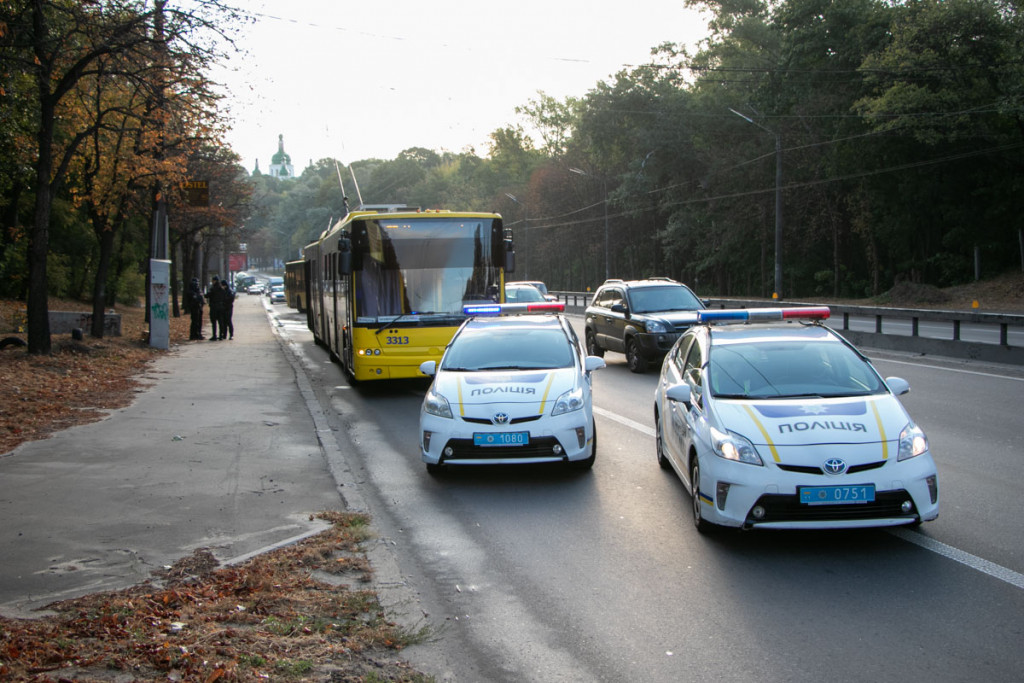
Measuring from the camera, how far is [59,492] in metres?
8.17

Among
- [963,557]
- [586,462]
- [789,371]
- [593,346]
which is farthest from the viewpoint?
[593,346]

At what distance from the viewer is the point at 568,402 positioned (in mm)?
9086

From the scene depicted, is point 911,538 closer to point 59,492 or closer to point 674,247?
point 59,492

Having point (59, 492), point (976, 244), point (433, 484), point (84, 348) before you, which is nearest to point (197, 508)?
point (59, 492)

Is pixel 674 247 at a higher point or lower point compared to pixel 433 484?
higher

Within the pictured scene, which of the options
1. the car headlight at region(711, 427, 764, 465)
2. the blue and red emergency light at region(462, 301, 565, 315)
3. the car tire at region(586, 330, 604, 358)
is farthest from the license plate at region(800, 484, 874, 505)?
the car tire at region(586, 330, 604, 358)

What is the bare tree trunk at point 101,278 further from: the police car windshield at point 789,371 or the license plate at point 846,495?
the license plate at point 846,495

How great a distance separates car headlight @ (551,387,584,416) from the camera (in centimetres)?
901

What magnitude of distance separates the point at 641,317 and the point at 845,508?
12207mm

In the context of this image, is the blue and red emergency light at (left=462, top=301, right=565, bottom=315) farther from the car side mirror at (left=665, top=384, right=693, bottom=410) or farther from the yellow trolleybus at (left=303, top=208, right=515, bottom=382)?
the car side mirror at (left=665, top=384, right=693, bottom=410)

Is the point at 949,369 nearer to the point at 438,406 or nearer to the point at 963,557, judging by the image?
the point at 438,406

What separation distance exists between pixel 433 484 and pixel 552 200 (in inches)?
3024

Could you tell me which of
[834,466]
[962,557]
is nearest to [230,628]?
[834,466]

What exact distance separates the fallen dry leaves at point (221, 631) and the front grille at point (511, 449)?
2.74 meters
